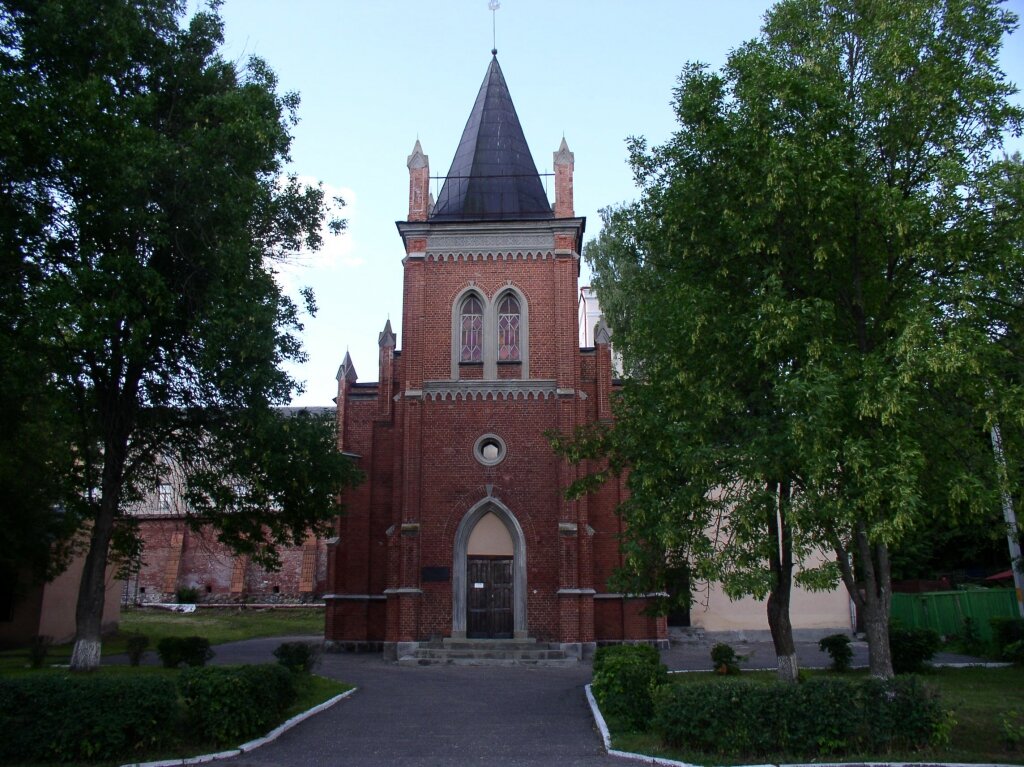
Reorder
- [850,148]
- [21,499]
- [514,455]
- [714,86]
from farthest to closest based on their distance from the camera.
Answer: [514,455], [21,499], [714,86], [850,148]

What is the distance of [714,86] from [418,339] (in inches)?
523

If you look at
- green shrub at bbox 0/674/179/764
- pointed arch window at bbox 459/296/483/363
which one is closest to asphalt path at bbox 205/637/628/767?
green shrub at bbox 0/674/179/764

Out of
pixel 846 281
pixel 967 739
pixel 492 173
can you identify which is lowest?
pixel 967 739

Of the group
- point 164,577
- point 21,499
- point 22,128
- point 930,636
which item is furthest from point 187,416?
point 164,577

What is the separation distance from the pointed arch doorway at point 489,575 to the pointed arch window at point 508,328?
4.32 meters

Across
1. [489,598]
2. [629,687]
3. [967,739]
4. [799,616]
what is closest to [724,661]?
[629,687]

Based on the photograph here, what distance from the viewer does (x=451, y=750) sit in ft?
37.9

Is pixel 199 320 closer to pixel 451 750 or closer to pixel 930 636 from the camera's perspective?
pixel 451 750

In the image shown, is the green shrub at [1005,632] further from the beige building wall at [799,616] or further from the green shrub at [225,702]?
the green shrub at [225,702]

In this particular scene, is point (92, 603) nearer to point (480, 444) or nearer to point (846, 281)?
point (480, 444)

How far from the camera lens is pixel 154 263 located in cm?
1515

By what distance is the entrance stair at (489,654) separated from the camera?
22.0 m

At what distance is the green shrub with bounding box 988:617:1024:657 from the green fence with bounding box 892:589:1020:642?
2435mm

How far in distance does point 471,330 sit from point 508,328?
1095 mm
